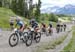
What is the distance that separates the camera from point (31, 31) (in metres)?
23.0

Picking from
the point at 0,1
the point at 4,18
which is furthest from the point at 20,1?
the point at 4,18

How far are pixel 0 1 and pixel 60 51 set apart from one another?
94.9m

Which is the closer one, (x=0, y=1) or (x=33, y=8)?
(x=0, y=1)

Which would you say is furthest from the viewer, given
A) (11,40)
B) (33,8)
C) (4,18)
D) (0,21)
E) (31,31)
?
(33,8)

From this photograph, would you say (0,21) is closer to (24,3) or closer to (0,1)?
(0,1)

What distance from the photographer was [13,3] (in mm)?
134750

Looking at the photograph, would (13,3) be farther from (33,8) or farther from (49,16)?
(49,16)

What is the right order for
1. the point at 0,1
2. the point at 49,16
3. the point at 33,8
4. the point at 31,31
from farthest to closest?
the point at 49,16 → the point at 33,8 → the point at 0,1 → the point at 31,31

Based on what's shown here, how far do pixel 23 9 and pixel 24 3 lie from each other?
581cm

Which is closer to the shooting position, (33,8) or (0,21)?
(0,21)

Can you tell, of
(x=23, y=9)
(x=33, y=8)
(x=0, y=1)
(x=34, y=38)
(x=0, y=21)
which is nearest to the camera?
(x=34, y=38)

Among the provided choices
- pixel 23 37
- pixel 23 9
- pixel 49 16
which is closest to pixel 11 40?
pixel 23 37

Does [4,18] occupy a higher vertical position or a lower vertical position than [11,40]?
lower

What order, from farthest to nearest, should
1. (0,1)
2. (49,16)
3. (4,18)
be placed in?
1. (49,16)
2. (0,1)
3. (4,18)
